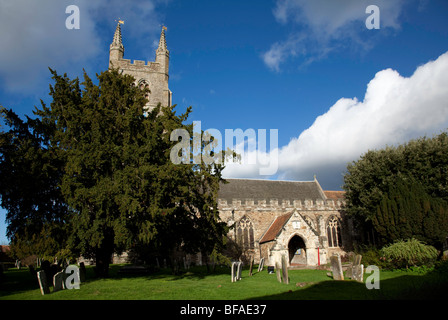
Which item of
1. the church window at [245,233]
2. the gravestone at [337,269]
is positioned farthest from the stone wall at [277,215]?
the gravestone at [337,269]

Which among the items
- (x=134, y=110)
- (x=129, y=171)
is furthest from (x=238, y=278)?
(x=134, y=110)

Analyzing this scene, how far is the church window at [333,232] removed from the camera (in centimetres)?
2918

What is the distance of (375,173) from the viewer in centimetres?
2303

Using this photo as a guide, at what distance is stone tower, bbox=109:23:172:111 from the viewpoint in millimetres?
34719

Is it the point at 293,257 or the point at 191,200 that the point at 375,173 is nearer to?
the point at 293,257

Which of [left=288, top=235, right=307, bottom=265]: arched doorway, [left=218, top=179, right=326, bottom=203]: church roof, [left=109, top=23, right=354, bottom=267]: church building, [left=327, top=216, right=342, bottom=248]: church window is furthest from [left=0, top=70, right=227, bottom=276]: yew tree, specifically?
[left=327, top=216, right=342, bottom=248]: church window

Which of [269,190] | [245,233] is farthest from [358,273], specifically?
A: [269,190]

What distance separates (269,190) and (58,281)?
24.3 m

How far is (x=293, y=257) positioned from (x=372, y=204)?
860 cm

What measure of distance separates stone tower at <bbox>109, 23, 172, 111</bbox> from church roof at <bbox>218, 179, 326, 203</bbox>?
12.8 m

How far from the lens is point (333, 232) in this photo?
29.5 metres

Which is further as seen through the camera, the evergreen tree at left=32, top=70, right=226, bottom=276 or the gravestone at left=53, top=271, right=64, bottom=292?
the evergreen tree at left=32, top=70, right=226, bottom=276

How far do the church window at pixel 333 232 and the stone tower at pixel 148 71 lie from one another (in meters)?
22.6

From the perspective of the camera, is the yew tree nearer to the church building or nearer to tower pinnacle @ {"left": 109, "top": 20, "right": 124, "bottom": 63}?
the church building
